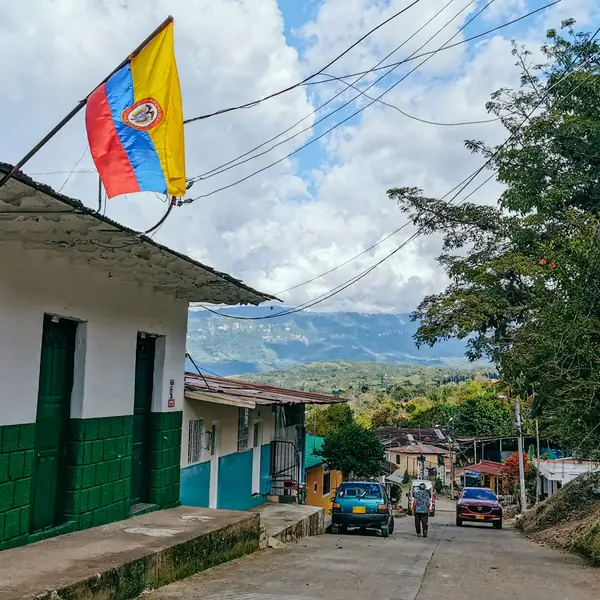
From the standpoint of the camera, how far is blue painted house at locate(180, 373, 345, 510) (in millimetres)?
13969

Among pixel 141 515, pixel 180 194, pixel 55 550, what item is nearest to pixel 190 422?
pixel 141 515

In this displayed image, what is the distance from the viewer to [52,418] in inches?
332

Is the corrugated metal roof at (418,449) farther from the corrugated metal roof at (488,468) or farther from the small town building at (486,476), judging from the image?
the corrugated metal roof at (488,468)

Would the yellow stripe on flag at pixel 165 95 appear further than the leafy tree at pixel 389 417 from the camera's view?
No

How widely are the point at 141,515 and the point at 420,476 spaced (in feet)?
180

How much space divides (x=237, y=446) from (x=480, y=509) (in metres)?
13.0

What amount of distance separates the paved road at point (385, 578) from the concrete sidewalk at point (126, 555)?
0.23 meters

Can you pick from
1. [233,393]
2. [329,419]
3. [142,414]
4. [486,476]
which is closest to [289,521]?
[233,393]

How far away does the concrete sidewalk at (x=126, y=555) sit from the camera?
564cm

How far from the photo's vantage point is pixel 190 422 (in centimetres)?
1398

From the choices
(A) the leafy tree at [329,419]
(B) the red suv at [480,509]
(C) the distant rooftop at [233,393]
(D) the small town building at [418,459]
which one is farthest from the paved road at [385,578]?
(D) the small town building at [418,459]

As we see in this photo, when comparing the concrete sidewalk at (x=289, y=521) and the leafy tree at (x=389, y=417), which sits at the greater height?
the leafy tree at (x=389, y=417)

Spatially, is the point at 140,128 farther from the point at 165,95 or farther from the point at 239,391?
the point at 239,391

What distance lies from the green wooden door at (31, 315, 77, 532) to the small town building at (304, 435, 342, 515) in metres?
18.5
